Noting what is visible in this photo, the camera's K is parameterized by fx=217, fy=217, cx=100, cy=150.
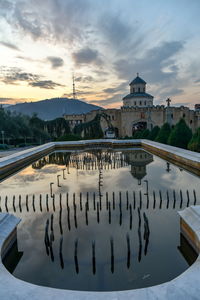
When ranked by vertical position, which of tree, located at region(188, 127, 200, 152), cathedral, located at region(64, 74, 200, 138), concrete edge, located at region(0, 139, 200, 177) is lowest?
concrete edge, located at region(0, 139, 200, 177)

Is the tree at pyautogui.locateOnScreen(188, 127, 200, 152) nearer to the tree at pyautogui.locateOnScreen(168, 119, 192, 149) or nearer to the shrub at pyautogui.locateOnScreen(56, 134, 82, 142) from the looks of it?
the tree at pyautogui.locateOnScreen(168, 119, 192, 149)

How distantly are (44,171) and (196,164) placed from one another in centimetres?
747

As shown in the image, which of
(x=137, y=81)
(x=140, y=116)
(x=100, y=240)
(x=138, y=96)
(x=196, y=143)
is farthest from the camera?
(x=137, y=81)

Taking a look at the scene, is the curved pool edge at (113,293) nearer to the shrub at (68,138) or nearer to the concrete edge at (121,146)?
the concrete edge at (121,146)

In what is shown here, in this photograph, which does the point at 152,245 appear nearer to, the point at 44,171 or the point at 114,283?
the point at 114,283

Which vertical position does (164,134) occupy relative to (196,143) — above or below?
above

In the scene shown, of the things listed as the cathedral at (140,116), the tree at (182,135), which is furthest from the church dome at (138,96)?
the tree at (182,135)

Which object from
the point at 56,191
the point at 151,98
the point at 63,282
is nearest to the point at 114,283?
the point at 63,282

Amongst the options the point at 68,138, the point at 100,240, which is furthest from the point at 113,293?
the point at 68,138

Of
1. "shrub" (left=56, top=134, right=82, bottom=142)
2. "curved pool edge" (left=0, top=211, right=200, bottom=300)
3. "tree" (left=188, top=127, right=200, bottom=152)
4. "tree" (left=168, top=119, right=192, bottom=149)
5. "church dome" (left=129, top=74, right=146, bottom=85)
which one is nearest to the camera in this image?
"curved pool edge" (left=0, top=211, right=200, bottom=300)

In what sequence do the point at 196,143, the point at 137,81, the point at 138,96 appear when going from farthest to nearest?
the point at 137,81 → the point at 138,96 → the point at 196,143

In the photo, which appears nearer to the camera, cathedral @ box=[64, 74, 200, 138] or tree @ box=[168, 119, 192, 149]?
tree @ box=[168, 119, 192, 149]

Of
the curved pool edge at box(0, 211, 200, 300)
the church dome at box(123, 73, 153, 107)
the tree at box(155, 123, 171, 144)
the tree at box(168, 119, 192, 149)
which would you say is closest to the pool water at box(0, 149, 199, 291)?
the curved pool edge at box(0, 211, 200, 300)

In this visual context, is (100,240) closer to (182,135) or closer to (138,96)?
(182,135)
